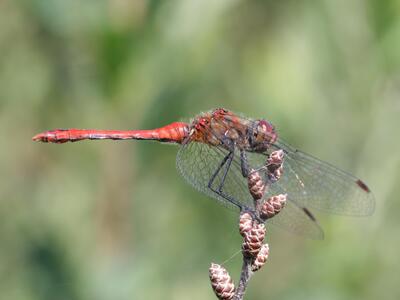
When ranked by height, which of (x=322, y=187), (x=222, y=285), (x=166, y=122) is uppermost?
(x=222, y=285)

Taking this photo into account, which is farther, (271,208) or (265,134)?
(265,134)

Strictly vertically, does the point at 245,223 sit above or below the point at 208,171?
above

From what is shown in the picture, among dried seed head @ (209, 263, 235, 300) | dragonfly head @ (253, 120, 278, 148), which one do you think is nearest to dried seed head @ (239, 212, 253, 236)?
dried seed head @ (209, 263, 235, 300)

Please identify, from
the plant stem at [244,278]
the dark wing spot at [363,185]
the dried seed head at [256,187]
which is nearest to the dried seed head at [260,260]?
the plant stem at [244,278]

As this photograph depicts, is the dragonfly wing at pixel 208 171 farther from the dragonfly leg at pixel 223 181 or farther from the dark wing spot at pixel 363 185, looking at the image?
the dark wing spot at pixel 363 185

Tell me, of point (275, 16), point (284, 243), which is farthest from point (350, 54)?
point (284, 243)

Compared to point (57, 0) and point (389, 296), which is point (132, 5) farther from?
point (389, 296)

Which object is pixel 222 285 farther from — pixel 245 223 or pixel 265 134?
pixel 265 134

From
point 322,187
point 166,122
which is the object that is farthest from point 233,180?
point 166,122
